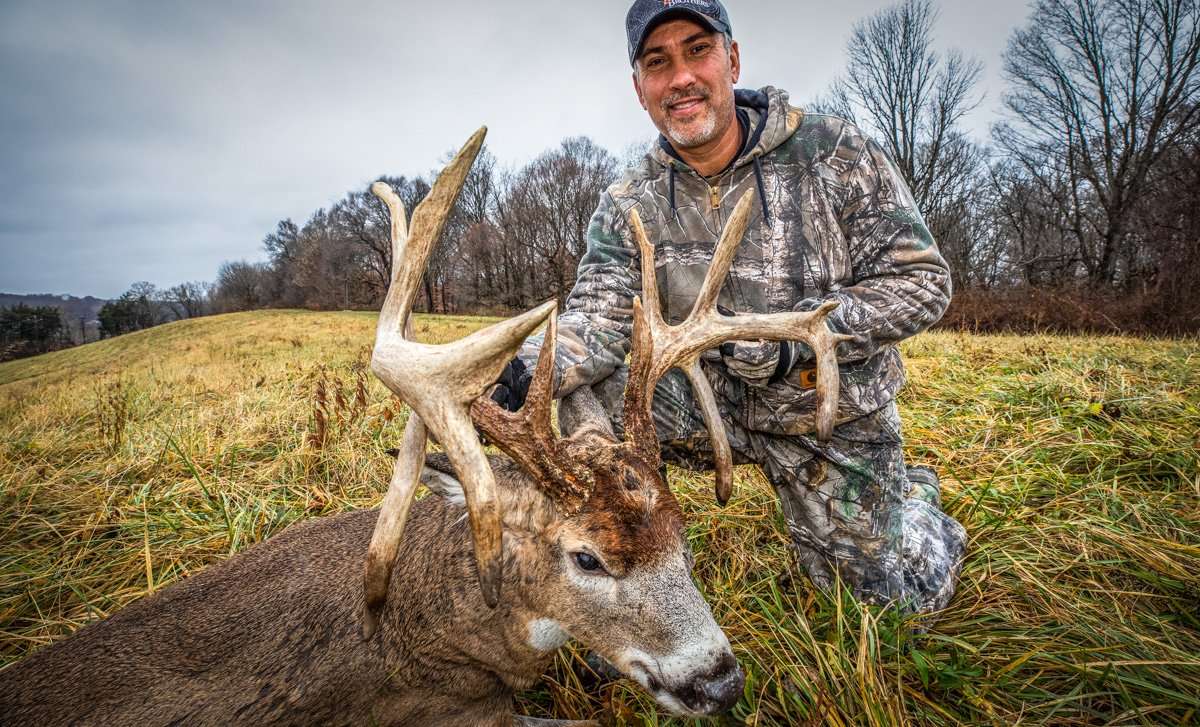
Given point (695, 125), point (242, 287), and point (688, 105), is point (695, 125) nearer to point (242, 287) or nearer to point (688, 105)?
point (688, 105)

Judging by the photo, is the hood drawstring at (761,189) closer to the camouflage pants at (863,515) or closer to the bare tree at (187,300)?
the camouflage pants at (863,515)

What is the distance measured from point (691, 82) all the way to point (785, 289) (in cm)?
138

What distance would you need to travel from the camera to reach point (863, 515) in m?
2.83

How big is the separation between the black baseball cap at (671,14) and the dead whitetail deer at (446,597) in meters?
1.60

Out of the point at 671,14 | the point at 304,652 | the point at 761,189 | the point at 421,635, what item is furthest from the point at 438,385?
the point at 671,14

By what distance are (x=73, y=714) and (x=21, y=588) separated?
199 cm

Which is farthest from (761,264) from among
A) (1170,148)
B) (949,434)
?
(1170,148)

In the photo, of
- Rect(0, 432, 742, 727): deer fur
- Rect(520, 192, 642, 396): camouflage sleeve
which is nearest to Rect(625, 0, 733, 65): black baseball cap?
Rect(520, 192, 642, 396): camouflage sleeve

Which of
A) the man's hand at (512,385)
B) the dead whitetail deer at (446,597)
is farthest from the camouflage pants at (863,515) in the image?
the dead whitetail deer at (446,597)

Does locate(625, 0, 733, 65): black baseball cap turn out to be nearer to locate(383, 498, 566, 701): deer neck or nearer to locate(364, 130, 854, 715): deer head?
locate(364, 130, 854, 715): deer head

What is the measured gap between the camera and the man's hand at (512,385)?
243 centimetres

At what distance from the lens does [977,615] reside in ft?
8.13

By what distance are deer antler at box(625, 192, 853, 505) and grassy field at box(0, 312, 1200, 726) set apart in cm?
91

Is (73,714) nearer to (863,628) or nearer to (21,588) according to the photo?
(21,588)
